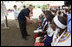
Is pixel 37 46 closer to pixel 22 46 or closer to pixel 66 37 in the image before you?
pixel 66 37

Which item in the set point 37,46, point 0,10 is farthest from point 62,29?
point 0,10

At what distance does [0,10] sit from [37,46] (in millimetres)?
3158

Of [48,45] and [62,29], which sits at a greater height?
[62,29]

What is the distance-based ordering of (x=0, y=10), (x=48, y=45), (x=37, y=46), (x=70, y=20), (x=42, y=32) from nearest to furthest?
(x=70, y=20) → (x=48, y=45) → (x=37, y=46) → (x=42, y=32) → (x=0, y=10)

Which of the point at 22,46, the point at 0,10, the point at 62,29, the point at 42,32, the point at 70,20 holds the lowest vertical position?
the point at 22,46

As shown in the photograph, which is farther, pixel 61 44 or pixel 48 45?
pixel 48 45

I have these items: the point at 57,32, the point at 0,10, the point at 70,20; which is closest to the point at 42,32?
the point at 57,32

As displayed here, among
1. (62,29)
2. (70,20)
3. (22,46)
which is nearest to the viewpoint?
(70,20)

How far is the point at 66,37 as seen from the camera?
5.22 feet

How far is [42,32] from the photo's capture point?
3.11 m

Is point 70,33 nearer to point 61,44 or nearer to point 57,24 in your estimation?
point 61,44

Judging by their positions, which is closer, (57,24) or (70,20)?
(70,20)

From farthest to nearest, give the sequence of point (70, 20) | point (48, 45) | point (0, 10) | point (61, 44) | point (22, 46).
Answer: point (0, 10), point (22, 46), point (48, 45), point (61, 44), point (70, 20)

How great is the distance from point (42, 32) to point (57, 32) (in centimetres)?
119
